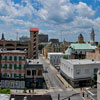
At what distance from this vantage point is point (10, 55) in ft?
184

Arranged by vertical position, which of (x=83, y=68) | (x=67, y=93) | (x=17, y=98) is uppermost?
(x=83, y=68)

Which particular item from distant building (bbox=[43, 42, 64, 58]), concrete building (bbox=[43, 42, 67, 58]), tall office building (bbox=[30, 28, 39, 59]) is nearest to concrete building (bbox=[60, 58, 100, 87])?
tall office building (bbox=[30, 28, 39, 59])

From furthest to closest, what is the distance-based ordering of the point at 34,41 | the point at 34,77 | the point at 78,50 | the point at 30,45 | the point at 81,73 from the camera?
1. the point at 78,50
2. the point at 34,41
3. the point at 30,45
4. the point at 81,73
5. the point at 34,77

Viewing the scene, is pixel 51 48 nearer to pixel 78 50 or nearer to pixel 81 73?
pixel 78 50

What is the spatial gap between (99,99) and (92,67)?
31.8 meters

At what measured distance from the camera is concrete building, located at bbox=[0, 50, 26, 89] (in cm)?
5578

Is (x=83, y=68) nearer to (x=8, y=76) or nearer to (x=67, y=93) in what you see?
(x=67, y=93)

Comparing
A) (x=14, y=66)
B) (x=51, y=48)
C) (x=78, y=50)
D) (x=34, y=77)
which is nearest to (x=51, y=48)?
(x=51, y=48)

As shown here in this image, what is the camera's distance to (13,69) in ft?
184

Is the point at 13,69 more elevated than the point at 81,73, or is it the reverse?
the point at 13,69

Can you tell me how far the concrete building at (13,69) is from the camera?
55.8m

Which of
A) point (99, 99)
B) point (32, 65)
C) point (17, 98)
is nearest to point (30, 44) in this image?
point (32, 65)

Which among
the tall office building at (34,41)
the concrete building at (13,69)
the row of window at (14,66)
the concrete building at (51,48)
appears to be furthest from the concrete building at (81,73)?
the concrete building at (51,48)

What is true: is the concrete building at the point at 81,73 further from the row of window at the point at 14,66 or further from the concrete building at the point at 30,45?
the concrete building at the point at 30,45
